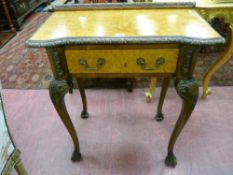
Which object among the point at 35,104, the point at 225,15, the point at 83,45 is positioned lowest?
the point at 35,104

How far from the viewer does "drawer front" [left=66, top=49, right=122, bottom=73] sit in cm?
87

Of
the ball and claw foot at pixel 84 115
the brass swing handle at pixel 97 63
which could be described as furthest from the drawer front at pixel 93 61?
the ball and claw foot at pixel 84 115

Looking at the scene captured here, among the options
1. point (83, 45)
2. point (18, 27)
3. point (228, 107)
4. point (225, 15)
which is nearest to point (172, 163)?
point (228, 107)

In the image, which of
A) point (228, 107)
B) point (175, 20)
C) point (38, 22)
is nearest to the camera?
point (175, 20)

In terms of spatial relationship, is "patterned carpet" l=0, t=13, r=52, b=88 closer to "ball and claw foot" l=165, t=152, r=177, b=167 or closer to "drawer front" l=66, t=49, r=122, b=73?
"drawer front" l=66, t=49, r=122, b=73

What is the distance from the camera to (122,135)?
147 cm

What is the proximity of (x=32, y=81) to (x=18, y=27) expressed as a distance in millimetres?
1550

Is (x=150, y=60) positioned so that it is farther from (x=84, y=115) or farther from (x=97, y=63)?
(x=84, y=115)

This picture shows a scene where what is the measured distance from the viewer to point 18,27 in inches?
Result: 125

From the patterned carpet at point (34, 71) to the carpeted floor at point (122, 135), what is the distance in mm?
138

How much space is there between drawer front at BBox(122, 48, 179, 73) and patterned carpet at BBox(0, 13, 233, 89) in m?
1.04

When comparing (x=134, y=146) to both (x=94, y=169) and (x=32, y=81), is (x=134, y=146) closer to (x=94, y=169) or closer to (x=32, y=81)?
(x=94, y=169)

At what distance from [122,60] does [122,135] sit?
0.74 m

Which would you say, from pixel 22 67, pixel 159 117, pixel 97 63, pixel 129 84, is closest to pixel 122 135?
pixel 159 117
